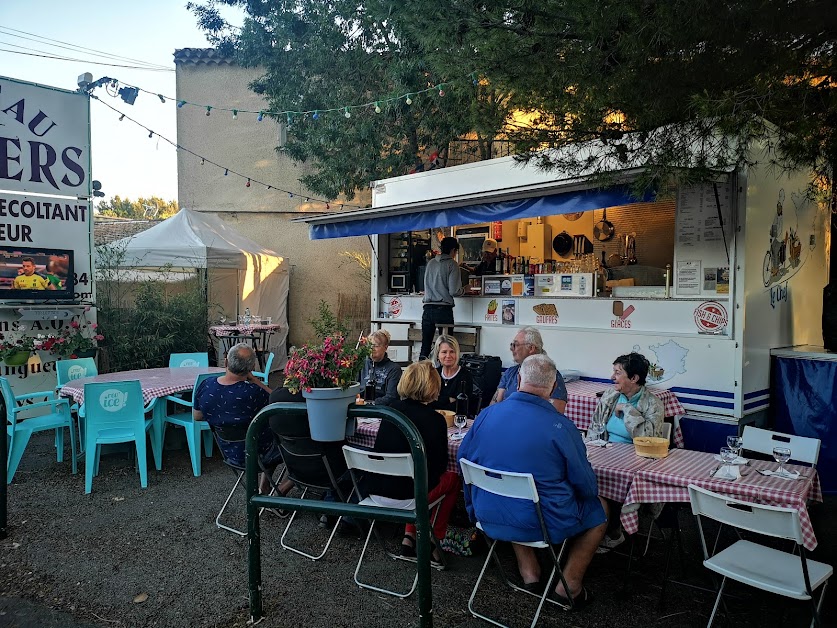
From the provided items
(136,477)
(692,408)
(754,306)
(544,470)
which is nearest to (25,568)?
(136,477)

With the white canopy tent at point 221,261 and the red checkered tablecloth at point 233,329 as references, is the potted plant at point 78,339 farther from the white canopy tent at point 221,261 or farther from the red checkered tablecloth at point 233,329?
the red checkered tablecloth at point 233,329

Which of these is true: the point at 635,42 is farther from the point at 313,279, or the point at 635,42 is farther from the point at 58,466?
the point at 313,279

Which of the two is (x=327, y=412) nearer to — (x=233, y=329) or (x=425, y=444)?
(x=425, y=444)

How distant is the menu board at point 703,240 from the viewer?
551 cm

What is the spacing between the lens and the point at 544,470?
3006 mm

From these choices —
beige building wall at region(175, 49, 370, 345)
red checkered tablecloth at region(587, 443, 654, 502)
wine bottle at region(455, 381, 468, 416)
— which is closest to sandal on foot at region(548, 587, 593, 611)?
red checkered tablecloth at region(587, 443, 654, 502)

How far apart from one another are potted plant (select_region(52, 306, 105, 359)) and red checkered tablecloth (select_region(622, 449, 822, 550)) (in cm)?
657

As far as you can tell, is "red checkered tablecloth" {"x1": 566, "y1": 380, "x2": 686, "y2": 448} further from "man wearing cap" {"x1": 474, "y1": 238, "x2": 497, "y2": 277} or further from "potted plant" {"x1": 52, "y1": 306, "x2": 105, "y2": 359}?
"potted plant" {"x1": 52, "y1": 306, "x2": 105, "y2": 359}

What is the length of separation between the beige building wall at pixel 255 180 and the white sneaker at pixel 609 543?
11135 mm

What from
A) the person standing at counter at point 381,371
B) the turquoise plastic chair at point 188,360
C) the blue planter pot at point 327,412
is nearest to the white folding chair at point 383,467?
the blue planter pot at point 327,412

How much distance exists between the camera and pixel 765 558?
9.56 ft

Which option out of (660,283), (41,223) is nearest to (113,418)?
(41,223)

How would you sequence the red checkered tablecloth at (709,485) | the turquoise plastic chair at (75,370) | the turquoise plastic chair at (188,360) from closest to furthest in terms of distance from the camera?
the red checkered tablecloth at (709,485) → the turquoise plastic chair at (75,370) → the turquoise plastic chair at (188,360)

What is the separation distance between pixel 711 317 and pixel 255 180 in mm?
11328
